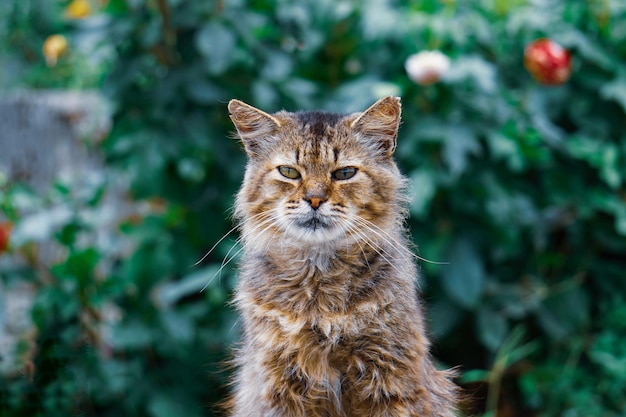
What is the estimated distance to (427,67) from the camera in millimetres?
3438

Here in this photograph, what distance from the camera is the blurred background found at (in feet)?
11.9

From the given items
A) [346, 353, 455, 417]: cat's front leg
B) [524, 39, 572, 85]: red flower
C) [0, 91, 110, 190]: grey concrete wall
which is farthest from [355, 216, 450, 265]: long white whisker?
[0, 91, 110, 190]: grey concrete wall

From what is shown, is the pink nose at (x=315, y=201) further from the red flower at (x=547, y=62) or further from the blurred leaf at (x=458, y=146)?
the red flower at (x=547, y=62)

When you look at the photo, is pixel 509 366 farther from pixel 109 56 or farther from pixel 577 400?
pixel 109 56

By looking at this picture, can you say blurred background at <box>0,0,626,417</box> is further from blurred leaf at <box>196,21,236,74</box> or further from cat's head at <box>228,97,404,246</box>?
cat's head at <box>228,97,404,246</box>

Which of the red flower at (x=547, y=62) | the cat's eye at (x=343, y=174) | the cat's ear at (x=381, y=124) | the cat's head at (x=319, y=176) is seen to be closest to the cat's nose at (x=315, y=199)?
the cat's head at (x=319, y=176)

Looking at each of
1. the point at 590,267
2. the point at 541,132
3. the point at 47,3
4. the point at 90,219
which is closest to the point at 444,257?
the point at 541,132

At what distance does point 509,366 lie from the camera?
4.39 m

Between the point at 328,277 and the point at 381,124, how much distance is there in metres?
0.55

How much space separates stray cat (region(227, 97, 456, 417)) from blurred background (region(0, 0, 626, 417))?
1.09 metres

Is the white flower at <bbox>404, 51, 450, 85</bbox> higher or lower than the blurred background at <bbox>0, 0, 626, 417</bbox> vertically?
higher

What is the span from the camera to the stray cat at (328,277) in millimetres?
2254

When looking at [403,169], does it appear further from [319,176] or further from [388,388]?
[388,388]

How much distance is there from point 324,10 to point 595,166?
1780 mm
